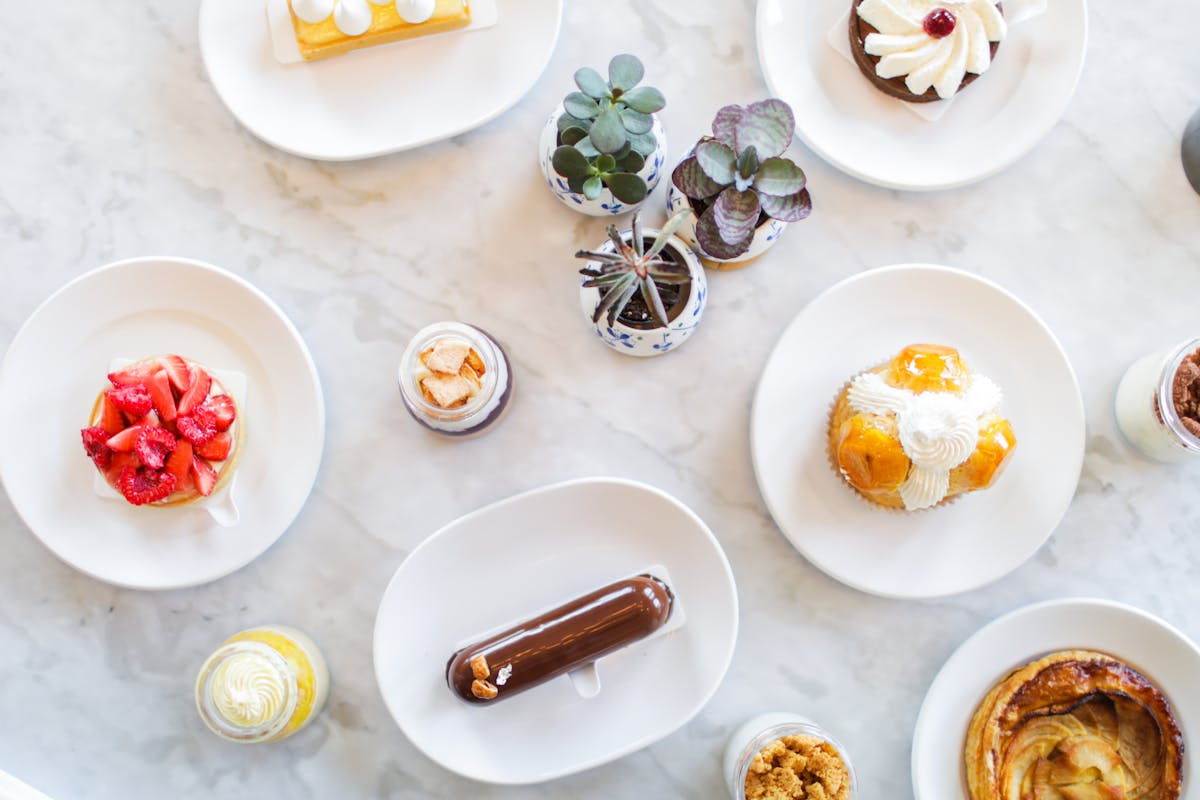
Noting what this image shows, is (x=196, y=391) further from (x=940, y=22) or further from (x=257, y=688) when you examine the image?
(x=940, y=22)

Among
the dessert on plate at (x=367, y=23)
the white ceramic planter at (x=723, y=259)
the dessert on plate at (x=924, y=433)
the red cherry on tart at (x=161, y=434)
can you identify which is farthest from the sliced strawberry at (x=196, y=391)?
the dessert on plate at (x=924, y=433)

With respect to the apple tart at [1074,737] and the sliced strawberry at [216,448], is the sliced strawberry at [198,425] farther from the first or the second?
the apple tart at [1074,737]

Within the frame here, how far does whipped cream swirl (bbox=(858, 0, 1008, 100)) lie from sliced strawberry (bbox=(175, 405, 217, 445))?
4.23 feet

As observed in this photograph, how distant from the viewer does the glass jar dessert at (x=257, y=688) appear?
53.8 inches

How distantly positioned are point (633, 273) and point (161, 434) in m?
0.81

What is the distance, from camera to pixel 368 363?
1562mm

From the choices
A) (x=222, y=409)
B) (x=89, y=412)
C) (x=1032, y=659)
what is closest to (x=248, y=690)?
(x=222, y=409)

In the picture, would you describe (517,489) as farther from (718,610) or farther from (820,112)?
(820,112)

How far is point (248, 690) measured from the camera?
1.37 metres

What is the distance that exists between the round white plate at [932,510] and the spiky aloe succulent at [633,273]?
29cm

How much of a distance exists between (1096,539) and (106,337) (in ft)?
6.03

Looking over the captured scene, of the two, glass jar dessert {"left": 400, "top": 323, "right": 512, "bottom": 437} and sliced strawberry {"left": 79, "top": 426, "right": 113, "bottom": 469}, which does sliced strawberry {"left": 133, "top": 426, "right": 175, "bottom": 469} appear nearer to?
sliced strawberry {"left": 79, "top": 426, "right": 113, "bottom": 469}

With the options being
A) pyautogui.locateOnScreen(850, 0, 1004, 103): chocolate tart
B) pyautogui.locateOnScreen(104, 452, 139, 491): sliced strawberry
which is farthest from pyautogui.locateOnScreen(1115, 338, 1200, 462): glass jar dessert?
pyautogui.locateOnScreen(104, 452, 139, 491): sliced strawberry

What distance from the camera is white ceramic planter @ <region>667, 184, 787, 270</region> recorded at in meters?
1.35
